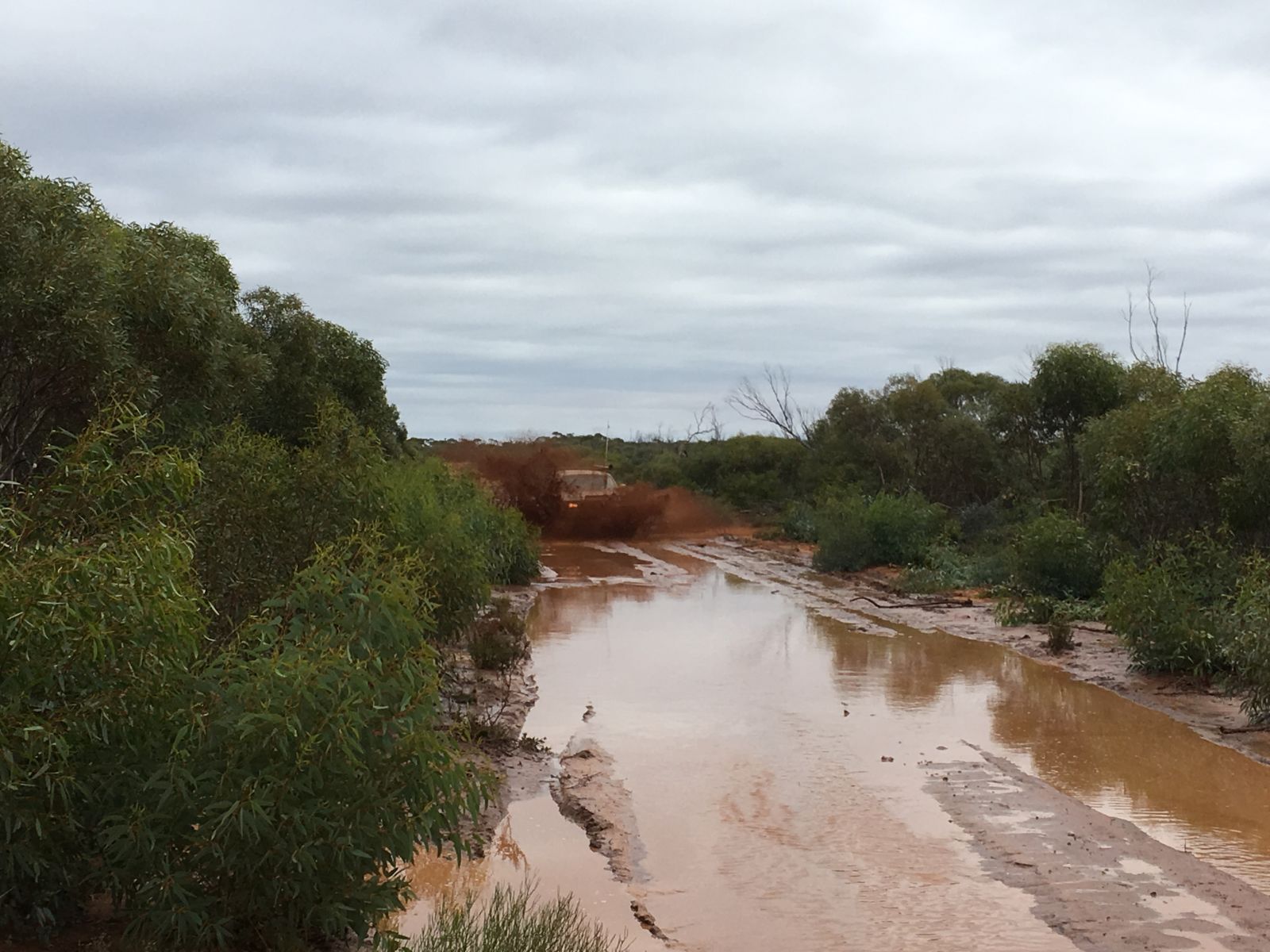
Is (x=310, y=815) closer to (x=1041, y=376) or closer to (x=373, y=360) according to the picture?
(x=373, y=360)

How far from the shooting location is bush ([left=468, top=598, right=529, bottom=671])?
49.6 ft

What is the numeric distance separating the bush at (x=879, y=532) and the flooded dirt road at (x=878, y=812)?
1288 centimetres

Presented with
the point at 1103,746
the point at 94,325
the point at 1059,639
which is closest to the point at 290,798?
the point at 94,325

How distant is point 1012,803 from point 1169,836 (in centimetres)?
125

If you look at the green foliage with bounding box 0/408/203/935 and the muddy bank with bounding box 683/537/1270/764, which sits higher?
the green foliage with bounding box 0/408/203/935

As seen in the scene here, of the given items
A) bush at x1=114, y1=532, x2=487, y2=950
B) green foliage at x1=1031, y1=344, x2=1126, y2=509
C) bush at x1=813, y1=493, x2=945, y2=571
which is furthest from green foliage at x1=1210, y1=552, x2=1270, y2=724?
bush at x1=813, y1=493, x2=945, y2=571

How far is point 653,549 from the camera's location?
140 ft

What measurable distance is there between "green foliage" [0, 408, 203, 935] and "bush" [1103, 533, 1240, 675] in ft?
41.3

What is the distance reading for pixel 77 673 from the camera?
227 inches

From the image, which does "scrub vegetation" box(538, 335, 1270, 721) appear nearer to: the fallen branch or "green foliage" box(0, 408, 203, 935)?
the fallen branch

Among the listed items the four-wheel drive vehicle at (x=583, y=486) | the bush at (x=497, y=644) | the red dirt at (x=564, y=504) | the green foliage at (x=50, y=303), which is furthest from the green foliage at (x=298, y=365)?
the four-wheel drive vehicle at (x=583, y=486)

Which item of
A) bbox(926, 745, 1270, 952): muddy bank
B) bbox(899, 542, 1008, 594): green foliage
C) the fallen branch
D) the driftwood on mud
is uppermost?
bbox(899, 542, 1008, 594): green foliage

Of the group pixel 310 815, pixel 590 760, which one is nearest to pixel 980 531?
pixel 590 760

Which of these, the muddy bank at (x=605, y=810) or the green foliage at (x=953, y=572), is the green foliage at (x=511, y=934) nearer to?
the muddy bank at (x=605, y=810)
